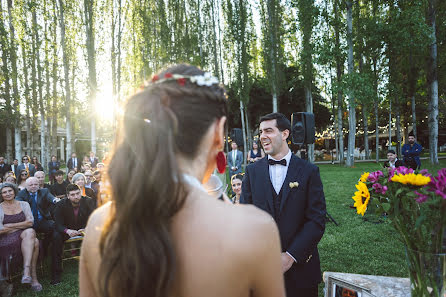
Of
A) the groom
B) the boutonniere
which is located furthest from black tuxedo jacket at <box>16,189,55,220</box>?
the boutonniere

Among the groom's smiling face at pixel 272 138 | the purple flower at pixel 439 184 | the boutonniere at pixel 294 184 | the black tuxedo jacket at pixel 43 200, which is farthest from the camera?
the black tuxedo jacket at pixel 43 200

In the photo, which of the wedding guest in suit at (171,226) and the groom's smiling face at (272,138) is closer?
the wedding guest in suit at (171,226)

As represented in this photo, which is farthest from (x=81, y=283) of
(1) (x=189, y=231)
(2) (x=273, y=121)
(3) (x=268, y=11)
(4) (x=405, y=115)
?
(4) (x=405, y=115)

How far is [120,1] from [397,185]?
22603 mm

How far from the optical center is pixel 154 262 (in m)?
0.71

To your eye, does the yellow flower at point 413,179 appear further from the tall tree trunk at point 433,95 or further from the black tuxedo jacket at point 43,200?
the tall tree trunk at point 433,95

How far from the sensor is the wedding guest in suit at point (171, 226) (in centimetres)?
73

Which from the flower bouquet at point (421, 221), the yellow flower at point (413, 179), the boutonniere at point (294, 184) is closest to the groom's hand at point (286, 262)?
the boutonniere at point (294, 184)

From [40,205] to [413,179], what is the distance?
23.0 feet

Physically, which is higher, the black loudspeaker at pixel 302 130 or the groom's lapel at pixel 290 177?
the black loudspeaker at pixel 302 130

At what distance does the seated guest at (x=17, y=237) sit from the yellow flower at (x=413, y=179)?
5.60 meters

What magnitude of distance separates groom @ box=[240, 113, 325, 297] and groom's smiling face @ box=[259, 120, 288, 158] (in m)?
0.03

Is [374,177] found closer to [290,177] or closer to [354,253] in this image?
[290,177]

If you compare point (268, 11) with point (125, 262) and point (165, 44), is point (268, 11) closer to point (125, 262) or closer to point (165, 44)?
point (165, 44)
